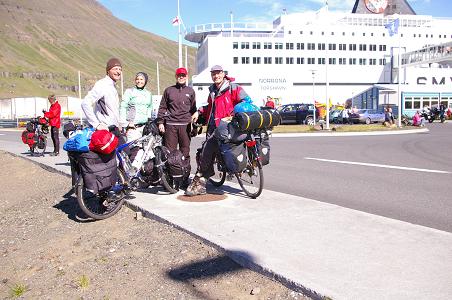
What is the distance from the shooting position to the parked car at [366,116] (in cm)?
3888

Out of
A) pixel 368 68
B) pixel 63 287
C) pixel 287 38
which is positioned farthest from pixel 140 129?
pixel 368 68

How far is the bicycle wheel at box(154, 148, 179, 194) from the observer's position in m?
6.75

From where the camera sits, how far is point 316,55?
77.2 meters

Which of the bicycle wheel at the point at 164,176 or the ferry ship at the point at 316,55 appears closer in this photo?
the bicycle wheel at the point at 164,176

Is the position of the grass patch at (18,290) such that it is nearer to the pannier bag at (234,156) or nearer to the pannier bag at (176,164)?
the pannier bag at (176,164)

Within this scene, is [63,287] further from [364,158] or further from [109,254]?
[364,158]

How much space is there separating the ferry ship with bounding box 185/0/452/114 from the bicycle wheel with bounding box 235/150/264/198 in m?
59.3

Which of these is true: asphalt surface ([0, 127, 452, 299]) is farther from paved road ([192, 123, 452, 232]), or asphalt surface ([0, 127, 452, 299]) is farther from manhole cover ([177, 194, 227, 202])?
paved road ([192, 123, 452, 232])

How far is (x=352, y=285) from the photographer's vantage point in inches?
133

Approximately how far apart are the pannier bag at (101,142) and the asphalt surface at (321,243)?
3.04 feet

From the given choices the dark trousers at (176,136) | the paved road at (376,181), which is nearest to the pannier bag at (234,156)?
the dark trousers at (176,136)

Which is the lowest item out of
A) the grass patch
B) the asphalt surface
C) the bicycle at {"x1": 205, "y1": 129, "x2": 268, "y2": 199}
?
the grass patch

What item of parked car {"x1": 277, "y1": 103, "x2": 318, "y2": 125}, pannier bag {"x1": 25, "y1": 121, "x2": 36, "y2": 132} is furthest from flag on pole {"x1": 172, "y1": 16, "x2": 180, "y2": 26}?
pannier bag {"x1": 25, "y1": 121, "x2": 36, "y2": 132}

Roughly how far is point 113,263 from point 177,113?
295cm
